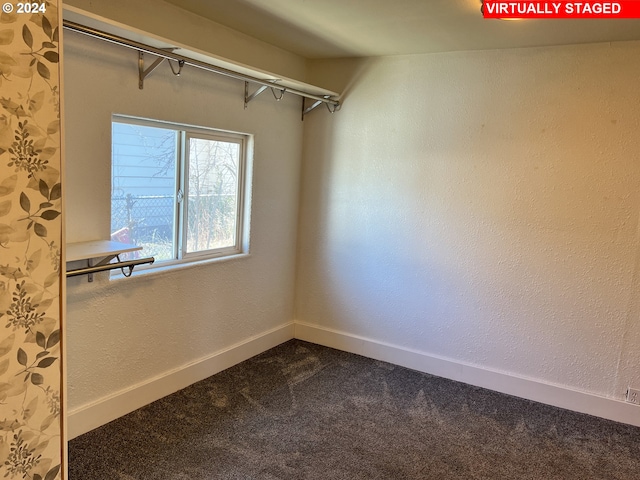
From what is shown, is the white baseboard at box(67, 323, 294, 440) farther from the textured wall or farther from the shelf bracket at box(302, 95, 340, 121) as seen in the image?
the shelf bracket at box(302, 95, 340, 121)

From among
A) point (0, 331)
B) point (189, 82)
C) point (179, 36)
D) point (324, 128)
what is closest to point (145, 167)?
point (189, 82)

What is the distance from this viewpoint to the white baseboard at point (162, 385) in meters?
2.53

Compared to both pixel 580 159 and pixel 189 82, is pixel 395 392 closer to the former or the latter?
pixel 580 159

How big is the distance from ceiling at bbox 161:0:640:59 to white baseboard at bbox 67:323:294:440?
2125mm

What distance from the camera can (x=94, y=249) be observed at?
7.49ft

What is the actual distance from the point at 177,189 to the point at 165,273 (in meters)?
0.53

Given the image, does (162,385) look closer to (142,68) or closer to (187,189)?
(187,189)

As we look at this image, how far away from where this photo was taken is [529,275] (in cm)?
321

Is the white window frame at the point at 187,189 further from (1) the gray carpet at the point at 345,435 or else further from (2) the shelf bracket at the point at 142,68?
(1) the gray carpet at the point at 345,435

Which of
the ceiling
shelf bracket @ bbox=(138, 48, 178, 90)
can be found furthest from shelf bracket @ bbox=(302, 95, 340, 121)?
shelf bracket @ bbox=(138, 48, 178, 90)

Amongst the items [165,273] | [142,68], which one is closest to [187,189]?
[165,273]

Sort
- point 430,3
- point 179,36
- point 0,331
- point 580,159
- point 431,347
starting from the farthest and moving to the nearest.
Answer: point 431,347, point 580,159, point 179,36, point 430,3, point 0,331

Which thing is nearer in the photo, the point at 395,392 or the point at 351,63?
the point at 395,392

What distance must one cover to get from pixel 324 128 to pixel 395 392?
203 cm
